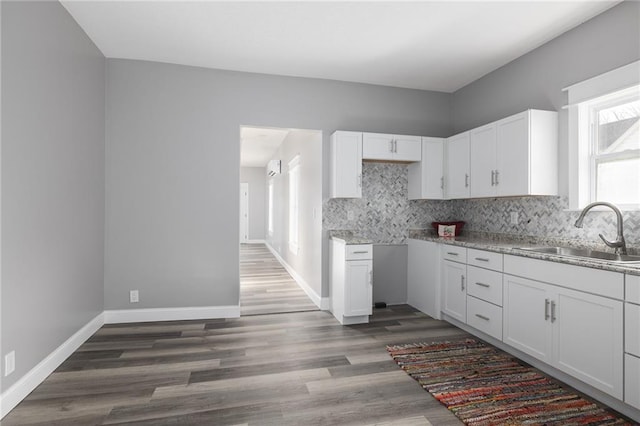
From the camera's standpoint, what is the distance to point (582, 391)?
89.4 inches

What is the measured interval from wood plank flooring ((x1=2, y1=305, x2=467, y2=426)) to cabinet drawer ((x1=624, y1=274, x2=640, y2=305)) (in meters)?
1.18

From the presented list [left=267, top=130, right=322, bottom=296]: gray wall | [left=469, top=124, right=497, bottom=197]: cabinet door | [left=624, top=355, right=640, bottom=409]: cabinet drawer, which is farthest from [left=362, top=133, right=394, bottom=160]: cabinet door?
[left=624, top=355, right=640, bottom=409]: cabinet drawer

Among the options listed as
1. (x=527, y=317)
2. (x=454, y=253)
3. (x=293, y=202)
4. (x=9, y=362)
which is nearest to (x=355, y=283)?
(x=454, y=253)

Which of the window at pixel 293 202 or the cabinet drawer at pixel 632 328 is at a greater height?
the window at pixel 293 202

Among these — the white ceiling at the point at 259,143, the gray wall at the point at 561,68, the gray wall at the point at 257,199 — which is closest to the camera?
the gray wall at the point at 561,68

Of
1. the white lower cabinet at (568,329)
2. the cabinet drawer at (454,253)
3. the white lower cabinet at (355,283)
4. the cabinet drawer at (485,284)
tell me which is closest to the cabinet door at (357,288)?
the white lower cabinet at (355,283)

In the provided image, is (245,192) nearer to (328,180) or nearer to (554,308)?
(328,180)

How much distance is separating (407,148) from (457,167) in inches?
23.7

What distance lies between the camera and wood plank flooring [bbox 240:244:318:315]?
4.14 meters

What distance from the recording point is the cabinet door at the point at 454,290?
333cm

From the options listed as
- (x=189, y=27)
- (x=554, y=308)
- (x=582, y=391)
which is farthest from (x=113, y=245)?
(x=582, y=391)

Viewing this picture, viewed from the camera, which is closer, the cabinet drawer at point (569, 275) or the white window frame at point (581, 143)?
the cabinet drawer at point (569, 275)

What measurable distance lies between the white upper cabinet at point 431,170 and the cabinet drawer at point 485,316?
4.38 feet

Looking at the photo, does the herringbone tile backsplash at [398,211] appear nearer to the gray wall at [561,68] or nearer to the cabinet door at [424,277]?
the cabinet door at [424,277]
